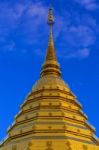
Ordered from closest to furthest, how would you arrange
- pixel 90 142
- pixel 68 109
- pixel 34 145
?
pixel 34 145 < pixel 90 142 < pixel 68 109

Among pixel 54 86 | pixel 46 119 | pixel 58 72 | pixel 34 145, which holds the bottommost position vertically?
pixel 34 145

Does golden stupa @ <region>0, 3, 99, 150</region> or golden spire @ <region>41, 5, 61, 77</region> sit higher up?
golden spire @ <region>41, 5, 61, 77</region>

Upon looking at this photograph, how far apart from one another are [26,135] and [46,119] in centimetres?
250

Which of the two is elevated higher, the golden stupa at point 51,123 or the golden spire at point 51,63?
the golden spire at point 51,63

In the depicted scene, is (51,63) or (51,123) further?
(51,63)

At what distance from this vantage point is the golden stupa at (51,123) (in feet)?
133

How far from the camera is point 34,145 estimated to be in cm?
3997

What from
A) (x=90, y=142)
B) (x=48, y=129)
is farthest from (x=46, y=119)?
(x=90, y=142)

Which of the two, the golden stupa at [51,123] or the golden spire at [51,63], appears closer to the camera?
the golden stupa at [51,123]

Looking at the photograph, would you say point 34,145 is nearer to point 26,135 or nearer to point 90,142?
point 26,135

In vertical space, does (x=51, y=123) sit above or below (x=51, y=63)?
below

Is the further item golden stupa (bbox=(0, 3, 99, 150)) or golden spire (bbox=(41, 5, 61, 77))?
golden spire (bbox=(41, 5, 61, 77))

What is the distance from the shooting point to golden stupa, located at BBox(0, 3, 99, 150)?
40688 millimetres

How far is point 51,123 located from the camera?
42906mm
